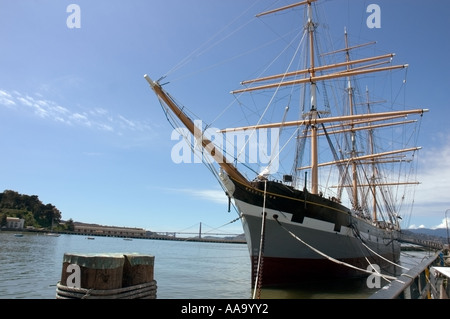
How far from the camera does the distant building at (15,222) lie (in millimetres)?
102856

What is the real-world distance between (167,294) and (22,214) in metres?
114

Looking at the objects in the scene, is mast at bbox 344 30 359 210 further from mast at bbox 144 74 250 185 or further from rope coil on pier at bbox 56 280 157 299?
rope coil on pier at bbox 56 280 157 299

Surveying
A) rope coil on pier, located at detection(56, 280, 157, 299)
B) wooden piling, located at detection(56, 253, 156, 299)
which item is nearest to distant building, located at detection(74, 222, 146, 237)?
rope coil on pier, located at detection(56, 280, 157, 299)

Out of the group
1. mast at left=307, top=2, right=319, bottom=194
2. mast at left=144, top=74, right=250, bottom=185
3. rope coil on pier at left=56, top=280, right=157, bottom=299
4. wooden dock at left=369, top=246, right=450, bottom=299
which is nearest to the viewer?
wooden dock at left=369, top=246, right=450, bottom=299

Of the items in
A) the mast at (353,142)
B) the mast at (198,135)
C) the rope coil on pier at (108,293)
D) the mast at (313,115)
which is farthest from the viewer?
the mast at (353,142)

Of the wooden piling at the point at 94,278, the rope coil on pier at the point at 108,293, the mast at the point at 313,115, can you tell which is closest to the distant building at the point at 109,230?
the mast at the point at 313,115

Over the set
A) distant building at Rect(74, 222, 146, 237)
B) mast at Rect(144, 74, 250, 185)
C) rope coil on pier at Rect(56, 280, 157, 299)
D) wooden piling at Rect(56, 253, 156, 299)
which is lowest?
distant building at Rect(74, 222, 146, 237)

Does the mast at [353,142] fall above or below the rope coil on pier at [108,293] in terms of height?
above

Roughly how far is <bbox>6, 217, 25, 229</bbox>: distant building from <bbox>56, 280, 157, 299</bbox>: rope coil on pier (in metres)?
118

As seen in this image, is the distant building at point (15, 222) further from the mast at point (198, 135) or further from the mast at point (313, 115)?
the mast at point (198, 135)

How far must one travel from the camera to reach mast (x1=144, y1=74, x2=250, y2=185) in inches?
597

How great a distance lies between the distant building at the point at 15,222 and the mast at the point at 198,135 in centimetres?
10978

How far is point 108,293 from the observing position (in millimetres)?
4109

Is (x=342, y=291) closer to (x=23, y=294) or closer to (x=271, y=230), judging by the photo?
(x=271, y=230)
